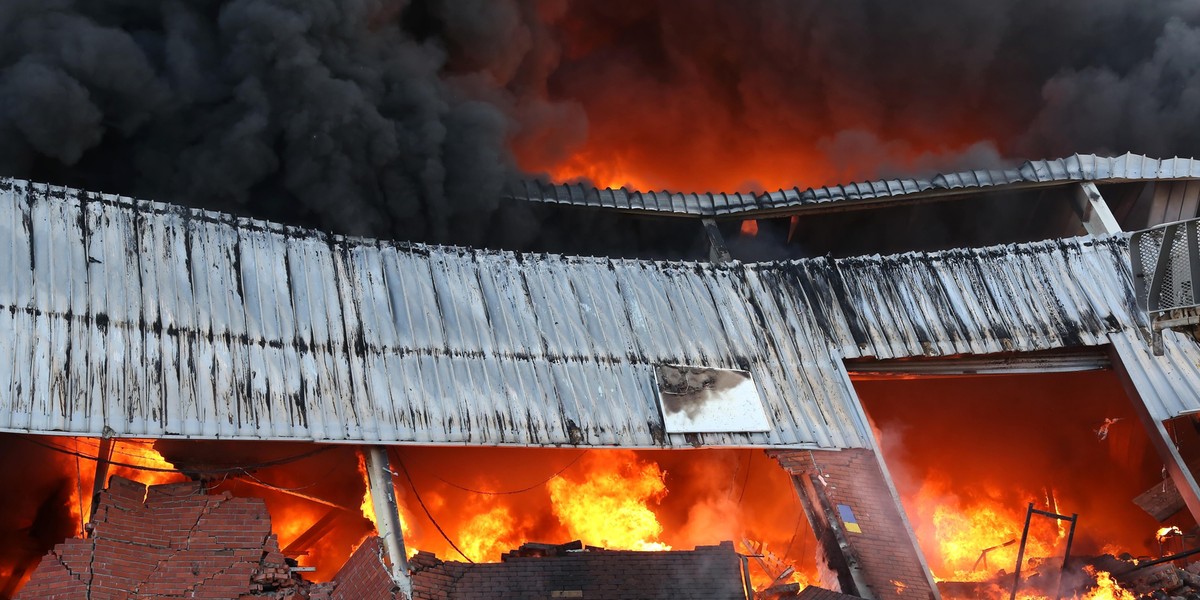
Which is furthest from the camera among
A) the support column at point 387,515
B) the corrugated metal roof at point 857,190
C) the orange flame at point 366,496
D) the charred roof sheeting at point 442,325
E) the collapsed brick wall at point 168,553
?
the corrugated metal roof at point 857,190

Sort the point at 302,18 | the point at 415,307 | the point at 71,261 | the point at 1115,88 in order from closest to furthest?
the point at 71,261, the point at 415,307, the point at 302,18, the point at 1115,88

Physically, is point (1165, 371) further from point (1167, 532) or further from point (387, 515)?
point (387, 515)

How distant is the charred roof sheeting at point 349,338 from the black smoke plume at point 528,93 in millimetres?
2269

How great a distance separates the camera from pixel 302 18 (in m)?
13.8

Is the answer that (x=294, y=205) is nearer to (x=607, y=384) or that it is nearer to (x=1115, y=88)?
(x=607, y=384)

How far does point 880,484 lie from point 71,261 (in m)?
8.64

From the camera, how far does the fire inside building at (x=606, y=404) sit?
9.62 metres

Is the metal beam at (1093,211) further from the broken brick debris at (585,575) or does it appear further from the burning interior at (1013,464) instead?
the broken brick debris at (585,575)

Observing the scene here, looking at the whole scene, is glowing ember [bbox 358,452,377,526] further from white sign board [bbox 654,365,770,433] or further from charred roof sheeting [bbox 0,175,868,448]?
white sign board [bbox 654,365,770,433]

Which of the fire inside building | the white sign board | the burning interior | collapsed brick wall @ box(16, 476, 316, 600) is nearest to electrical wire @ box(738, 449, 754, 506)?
the fire inside building

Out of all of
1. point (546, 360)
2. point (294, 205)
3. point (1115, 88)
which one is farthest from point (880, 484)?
point (1115, 88)

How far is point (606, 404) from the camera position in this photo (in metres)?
11.8

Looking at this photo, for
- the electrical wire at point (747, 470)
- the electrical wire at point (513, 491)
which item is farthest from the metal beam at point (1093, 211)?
the electrical wire at point (513, 491)

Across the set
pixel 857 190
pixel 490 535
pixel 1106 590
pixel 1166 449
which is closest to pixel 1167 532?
pixel 1166 449
